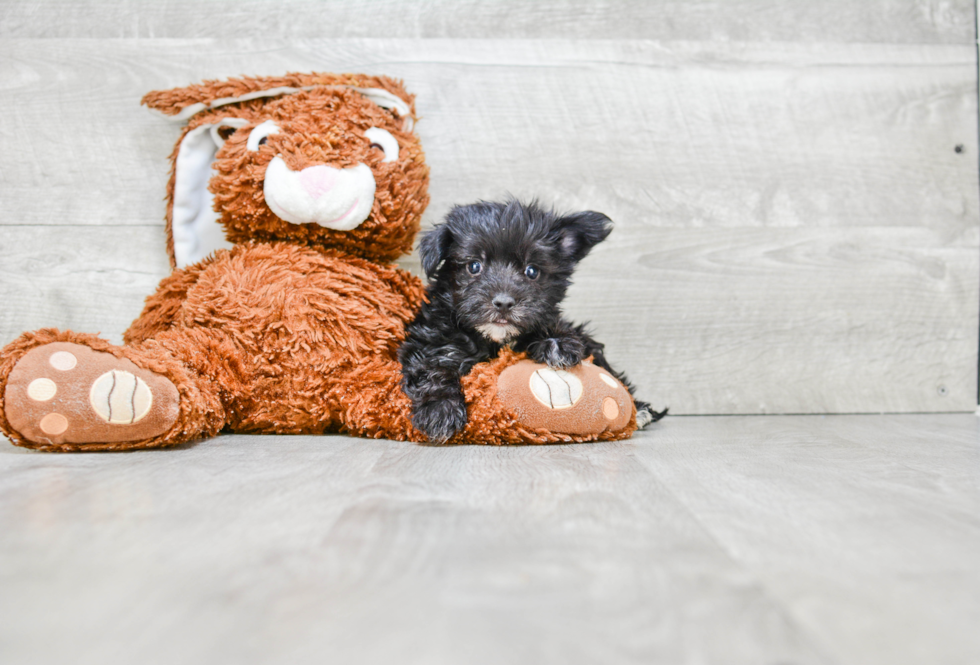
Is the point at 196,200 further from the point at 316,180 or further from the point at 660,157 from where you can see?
the point at 660,157

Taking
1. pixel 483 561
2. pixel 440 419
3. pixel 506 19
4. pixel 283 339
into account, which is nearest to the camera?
pixel 483 561

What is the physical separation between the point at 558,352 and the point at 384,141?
1.99ft

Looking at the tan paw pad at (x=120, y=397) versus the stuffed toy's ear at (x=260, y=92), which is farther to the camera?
the stuffed toy's ear at (x=260, y=92)

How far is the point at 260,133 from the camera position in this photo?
4.65ft

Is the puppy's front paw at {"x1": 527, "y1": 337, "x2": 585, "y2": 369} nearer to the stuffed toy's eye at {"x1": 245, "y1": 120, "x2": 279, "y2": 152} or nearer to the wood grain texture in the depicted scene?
the stuffed toy's eye at {"x1": 245, "y1": 120, "x2": 279, "y2": 152}

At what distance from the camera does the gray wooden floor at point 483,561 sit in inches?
19.5

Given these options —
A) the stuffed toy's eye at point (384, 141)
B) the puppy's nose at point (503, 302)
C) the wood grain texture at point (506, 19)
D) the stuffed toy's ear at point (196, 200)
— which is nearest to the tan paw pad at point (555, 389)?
the puppy's nose at point (503, 302)

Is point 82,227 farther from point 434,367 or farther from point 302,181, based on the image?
point 434,367

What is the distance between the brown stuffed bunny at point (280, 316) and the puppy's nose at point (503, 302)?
0.10 metres

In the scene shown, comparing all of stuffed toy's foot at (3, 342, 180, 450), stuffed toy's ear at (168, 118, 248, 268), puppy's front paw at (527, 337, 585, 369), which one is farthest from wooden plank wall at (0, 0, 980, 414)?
stuffed toy's foot at (3, 342, 180, 450)

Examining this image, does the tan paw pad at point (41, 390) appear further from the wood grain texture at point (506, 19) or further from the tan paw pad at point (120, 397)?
the wood grain texture at point (506, 19)

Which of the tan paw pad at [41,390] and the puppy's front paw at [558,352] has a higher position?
the puppy's front paw at [558,352]

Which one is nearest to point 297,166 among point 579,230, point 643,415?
point 579,230

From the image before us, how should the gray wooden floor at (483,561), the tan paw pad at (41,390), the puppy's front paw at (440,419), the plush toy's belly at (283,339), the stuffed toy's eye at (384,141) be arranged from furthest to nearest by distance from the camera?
the stuffed toy's eye at (384,141) → the plush toy's belly at (283,339) → the puppy's front paw at (440,419) → the tan paw pad at (41,390) → the gray wooden floor at (483,561)
